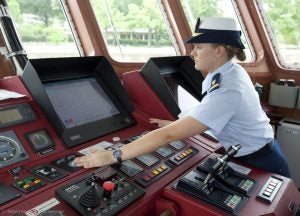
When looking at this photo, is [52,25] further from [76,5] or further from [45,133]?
[45,133]

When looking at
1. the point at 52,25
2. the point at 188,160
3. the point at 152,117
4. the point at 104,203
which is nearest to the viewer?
the point at 104,203

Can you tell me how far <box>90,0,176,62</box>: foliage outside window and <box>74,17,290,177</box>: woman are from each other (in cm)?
150

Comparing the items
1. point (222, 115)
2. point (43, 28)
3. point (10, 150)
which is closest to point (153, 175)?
point (222, 115)

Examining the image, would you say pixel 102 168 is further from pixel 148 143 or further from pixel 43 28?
pixel 43 28

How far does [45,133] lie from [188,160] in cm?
67

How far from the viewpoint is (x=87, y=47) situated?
2.86 meters

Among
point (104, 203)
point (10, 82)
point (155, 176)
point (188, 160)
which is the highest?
point (10, 82)

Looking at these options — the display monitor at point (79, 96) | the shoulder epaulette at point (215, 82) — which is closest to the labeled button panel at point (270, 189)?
the shoulder epaulette at point (215, 82)

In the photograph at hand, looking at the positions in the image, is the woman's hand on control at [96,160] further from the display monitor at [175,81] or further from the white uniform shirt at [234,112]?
the display monitor at [175,81]

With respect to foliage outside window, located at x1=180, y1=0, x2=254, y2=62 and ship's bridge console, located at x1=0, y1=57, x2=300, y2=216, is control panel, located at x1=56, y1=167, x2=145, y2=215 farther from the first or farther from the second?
foliage outside window, located at x1=180, y1=0, x2=254, y2=62

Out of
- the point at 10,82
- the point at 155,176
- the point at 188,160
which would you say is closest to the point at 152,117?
the point at 188,160

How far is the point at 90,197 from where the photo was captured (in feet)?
3.27

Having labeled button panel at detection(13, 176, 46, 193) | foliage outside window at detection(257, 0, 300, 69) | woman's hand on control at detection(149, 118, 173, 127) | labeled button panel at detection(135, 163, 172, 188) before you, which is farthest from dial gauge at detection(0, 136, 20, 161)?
foliage outside window at detection(257, 0, 300, 69)

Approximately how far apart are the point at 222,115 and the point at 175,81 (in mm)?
789
